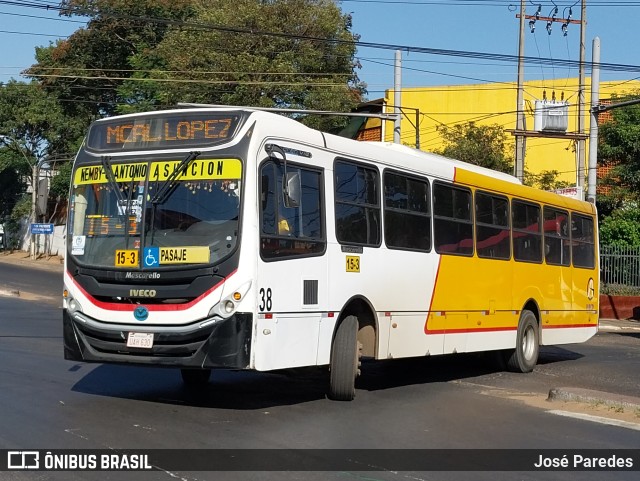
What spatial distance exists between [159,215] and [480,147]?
31.8 meters

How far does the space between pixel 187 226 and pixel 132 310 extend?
3.50 ft

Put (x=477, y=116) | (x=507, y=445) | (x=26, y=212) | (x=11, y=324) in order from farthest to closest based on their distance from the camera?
(x=26, y=212)
(x=477, y=116)
(x=11, y=324)
(x=507, y=445)

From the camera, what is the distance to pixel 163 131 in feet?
33.4

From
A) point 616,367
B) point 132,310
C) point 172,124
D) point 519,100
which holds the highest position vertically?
point 519,100

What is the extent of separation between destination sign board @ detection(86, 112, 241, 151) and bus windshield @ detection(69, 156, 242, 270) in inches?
9.9

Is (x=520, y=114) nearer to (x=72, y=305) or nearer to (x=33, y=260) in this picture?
(x=72, y=305)

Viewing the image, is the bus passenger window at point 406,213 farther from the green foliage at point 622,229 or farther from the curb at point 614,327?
the green foliage at point 622,229

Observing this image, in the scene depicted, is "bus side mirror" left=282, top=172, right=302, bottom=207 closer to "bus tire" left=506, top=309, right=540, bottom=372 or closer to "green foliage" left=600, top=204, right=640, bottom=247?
"bus tire" left=506, top=309, right=540, bottom=372

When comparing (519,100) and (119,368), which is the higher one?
(519,100)

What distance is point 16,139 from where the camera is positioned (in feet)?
190

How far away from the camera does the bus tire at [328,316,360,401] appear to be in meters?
10.9

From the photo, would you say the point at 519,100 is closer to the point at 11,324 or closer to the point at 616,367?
the point at 616,367

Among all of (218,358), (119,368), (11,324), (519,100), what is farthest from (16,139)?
(218,358)

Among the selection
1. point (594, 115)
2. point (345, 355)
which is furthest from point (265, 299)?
point (594, 115)
